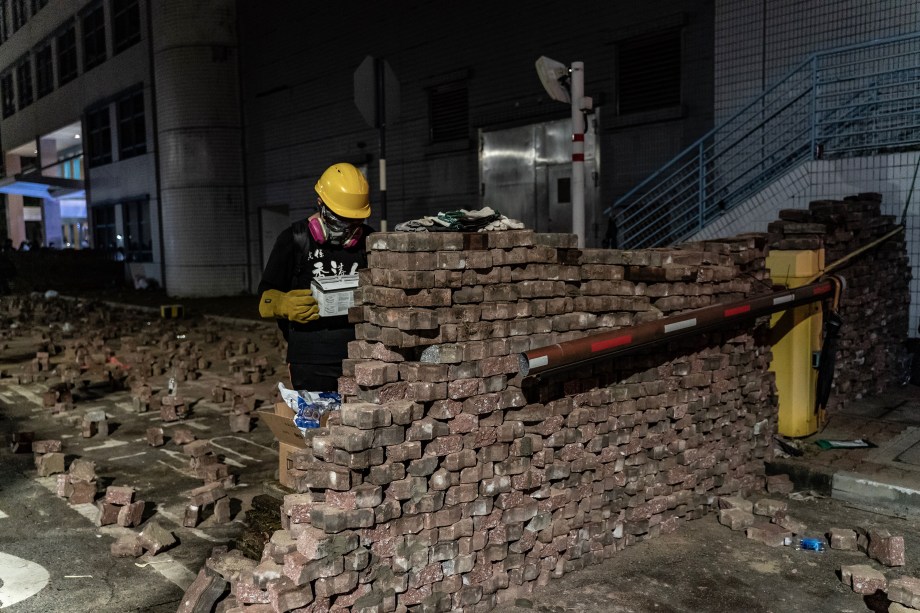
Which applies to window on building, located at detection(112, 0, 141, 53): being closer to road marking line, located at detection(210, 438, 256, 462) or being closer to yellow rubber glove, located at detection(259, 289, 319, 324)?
road marking line, located at detection(210, 438, 256, 462)

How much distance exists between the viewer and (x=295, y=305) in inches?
172

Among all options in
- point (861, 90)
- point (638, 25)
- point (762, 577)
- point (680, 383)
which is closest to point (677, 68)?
point (638, 25)

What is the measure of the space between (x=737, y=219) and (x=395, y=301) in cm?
Answer: 587

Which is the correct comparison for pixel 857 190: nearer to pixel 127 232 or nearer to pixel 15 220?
pixel 127 232

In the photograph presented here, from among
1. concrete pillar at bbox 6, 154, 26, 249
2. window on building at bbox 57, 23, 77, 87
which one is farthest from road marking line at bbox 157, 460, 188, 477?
concrete pillar at bbox 6, 154, 26, 249

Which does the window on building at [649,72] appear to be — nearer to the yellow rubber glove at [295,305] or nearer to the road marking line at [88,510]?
the yellow rubber glove at [295,305]

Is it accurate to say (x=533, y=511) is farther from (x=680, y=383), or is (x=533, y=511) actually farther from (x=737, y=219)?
(x=737, y=219)

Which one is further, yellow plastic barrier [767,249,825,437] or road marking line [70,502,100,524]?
yellow plastic barrier [767,249,825,437]

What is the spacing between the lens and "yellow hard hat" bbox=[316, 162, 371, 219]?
4500 mm

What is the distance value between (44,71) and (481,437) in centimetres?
3713

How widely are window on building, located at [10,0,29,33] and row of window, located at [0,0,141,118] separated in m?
0.33

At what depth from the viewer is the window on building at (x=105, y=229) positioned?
27984mm

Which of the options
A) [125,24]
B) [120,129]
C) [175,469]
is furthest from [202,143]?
[175,469]

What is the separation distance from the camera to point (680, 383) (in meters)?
5.10
